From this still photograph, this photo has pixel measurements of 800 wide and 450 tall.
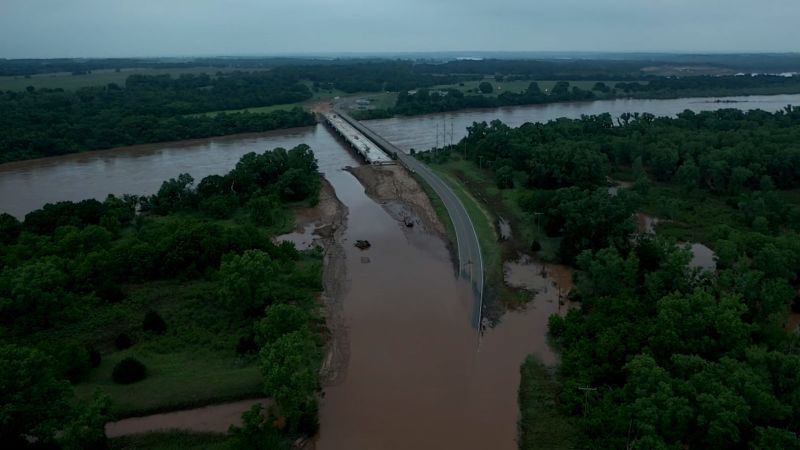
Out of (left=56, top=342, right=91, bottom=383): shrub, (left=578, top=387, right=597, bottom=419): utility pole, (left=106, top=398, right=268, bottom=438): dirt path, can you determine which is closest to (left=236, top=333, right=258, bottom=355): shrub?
(left=106, top=398, right=268, bottom=438): dirt path

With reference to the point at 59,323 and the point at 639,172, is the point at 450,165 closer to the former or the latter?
the point at 639,172

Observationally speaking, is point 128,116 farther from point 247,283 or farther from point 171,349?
point 171,349

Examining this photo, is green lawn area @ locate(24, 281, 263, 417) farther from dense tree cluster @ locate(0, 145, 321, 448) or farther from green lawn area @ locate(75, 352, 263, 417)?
dense tree cluster @ locate(0, 145, 321, 448)

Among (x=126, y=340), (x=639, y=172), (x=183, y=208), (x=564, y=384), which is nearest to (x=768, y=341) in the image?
(x=564, y=384)

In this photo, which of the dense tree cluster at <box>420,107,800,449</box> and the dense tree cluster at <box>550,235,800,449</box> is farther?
the dense tree cluster at <box>420,107,800,449</box>

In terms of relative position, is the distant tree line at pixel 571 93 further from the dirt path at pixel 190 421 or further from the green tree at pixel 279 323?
the dirt path at pixel 190 421
